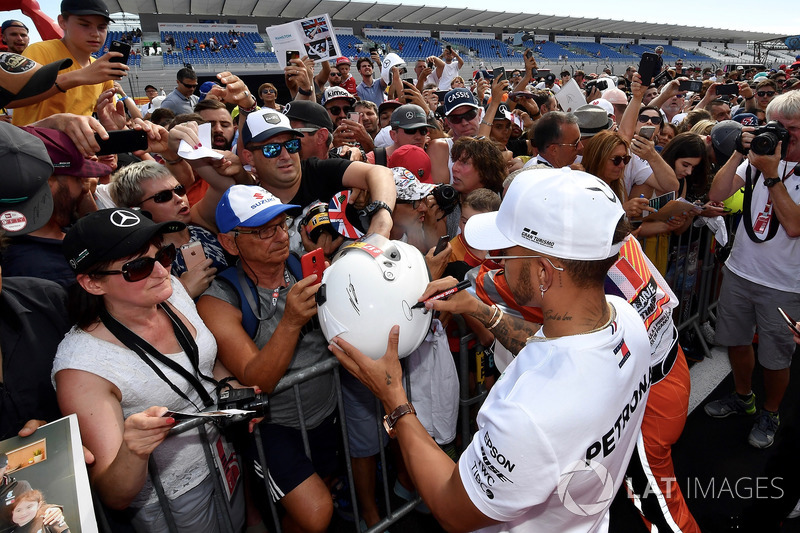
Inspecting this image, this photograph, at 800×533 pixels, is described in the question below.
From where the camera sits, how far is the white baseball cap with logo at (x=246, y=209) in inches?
89.6

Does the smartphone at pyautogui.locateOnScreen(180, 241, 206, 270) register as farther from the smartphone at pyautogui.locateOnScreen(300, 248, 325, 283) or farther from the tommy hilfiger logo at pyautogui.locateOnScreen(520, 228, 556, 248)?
the tommy hilfiger logo at pyautogui.locateOnScreen(520, 228, 556, 248)

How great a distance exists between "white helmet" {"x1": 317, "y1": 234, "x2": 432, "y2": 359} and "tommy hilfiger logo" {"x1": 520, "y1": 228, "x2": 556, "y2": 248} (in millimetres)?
643

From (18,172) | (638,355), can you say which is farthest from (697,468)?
(18,172)

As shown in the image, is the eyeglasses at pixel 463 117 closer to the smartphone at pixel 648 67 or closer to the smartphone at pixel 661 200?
the smartphone at pixel 648 67

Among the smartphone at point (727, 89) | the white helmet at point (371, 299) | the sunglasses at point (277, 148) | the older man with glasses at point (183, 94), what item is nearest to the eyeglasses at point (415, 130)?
the sunglasses at point (277, 148)

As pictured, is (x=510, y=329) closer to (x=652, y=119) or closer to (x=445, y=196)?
(x=445, y=196)

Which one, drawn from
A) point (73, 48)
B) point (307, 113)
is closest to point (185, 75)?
point (73, 48)

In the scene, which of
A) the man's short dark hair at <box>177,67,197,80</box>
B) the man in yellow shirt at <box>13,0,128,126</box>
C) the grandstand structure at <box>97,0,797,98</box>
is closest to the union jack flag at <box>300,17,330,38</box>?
the man's short dark hair at <box>177,67,197,80</box>

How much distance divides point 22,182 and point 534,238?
2.09 m

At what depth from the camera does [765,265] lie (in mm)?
3463

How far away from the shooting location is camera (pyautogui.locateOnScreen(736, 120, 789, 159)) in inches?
122

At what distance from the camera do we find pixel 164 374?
1900 millimetres

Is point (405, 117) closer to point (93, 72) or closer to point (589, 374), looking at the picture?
point (93, 72)

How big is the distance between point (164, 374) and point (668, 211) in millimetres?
3830
